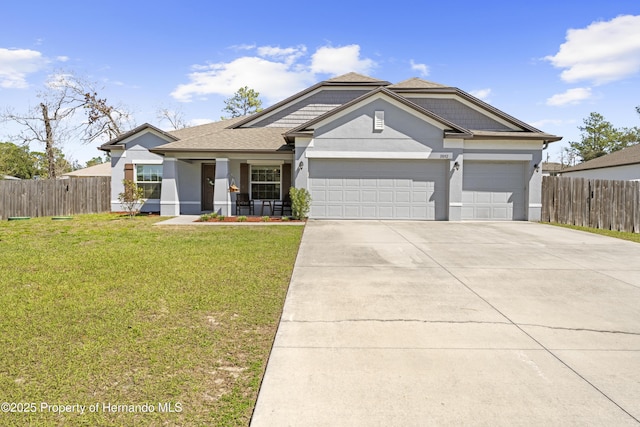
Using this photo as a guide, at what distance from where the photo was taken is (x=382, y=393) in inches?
108

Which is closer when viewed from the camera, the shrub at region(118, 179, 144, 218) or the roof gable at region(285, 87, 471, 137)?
the roof gable at region(285, 87, 471, 137)

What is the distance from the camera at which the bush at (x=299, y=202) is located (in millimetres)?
14820

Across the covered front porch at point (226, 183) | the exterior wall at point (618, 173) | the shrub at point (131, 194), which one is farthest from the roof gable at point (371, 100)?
the exterior wall at point (618, 173)

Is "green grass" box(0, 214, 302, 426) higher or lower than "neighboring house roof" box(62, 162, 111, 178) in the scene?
lower

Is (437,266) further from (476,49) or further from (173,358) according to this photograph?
(476,49)

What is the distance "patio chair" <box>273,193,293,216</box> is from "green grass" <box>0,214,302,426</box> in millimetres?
8682

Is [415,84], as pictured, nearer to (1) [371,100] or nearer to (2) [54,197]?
(1) [371,100]

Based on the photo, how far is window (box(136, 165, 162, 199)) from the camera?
1842cm

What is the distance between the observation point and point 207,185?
59.6 ft

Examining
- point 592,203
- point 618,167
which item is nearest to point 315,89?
point 592,203
